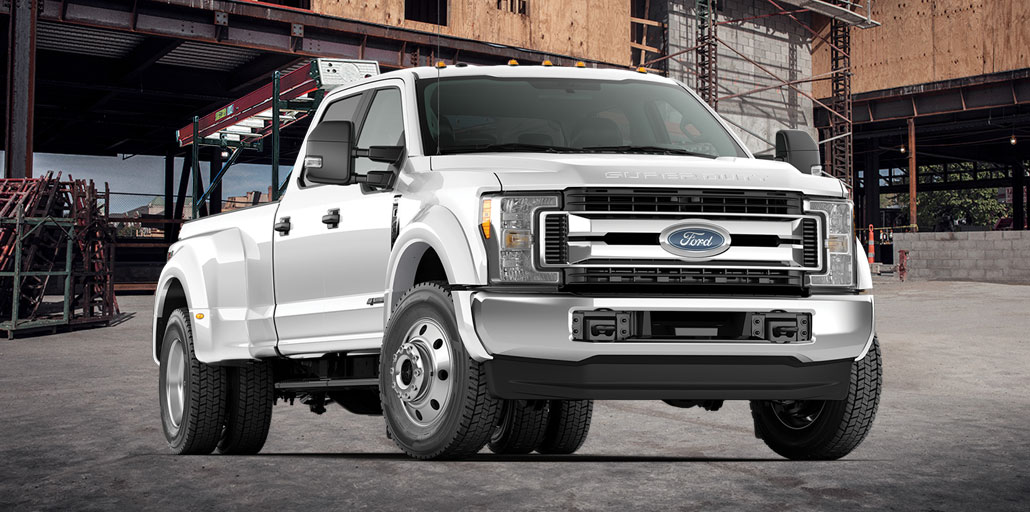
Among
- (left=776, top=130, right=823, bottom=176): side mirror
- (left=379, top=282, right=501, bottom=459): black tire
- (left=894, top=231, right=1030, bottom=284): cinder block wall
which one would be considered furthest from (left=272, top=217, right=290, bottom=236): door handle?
(left=894, top=231, right=1030, bottom=284): cinder block wall

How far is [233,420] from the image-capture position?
750 centimetres

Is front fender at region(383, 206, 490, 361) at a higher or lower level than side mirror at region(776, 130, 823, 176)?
lower

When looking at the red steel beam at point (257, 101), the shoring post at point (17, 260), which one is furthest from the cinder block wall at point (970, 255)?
the shoring post at point (17, 260)

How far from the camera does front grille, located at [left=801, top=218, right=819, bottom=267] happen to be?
17.5 ft

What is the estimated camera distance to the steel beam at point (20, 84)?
77.6 ft

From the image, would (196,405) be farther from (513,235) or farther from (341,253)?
(513,235)

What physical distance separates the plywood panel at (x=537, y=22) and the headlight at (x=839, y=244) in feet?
76.9

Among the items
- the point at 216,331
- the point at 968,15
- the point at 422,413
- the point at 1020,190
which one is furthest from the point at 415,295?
the point at 1020,190

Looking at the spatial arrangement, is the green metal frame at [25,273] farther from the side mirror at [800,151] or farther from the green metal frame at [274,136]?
the side mirror at [800,151]

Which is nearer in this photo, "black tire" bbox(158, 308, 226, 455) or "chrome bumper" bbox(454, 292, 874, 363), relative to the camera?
"chrome bumper" bbox(454, 292, 874, 363)

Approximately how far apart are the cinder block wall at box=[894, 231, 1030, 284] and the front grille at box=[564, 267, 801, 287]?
29.6 m

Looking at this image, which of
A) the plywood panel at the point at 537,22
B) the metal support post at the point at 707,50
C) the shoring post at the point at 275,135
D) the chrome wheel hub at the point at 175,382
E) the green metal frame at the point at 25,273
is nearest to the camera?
the chrome wheel hub at the point at 175,382

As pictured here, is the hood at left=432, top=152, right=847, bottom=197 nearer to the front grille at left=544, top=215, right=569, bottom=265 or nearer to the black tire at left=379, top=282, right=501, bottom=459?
the front grille at left=544, top=215, right=569, bottom=265

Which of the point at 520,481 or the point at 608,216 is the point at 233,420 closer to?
the point at 520,481
